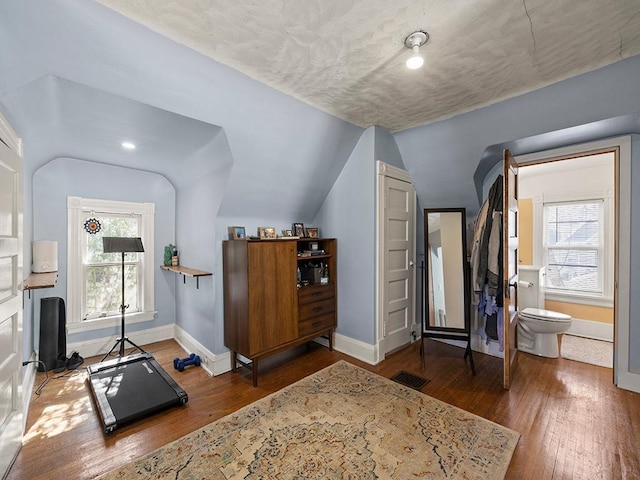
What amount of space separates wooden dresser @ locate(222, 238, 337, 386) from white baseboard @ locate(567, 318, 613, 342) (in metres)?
3.50

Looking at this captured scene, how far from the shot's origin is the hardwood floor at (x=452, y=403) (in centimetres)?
179

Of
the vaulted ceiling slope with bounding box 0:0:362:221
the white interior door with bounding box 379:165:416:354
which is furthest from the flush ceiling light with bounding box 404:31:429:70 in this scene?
the white interior door with bounding box 379:165:416:354

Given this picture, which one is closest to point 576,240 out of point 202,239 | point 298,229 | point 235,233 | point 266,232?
point 298,229

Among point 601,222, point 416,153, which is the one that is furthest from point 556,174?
point 416,153

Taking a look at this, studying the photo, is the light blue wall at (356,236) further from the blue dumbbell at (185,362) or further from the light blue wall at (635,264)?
the light blue wall at (635,264)

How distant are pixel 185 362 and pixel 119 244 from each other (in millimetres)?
1422

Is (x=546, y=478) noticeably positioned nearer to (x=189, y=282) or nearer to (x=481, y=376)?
Result: (x=481, y=376)

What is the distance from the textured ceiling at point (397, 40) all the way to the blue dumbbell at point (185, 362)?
284 cm

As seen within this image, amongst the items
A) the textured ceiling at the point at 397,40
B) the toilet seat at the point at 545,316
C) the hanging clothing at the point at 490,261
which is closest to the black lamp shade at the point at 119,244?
the textured ceiling at the point at 397,40

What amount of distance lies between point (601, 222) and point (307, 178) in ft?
13.4

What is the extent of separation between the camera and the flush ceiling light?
178cm

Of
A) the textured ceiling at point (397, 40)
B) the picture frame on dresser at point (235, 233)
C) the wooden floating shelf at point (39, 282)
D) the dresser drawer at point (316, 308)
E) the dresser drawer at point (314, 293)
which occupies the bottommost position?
the dresser drawer at point (316, 308)

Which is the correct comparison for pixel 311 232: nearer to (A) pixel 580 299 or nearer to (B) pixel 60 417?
(B) pixel 60 417

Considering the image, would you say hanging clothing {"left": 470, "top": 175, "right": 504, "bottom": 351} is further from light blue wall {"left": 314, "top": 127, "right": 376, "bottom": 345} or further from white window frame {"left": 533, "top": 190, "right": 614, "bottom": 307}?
white window frame {"left": 533, "top": 190, "right": 614, "bottom": 307}
